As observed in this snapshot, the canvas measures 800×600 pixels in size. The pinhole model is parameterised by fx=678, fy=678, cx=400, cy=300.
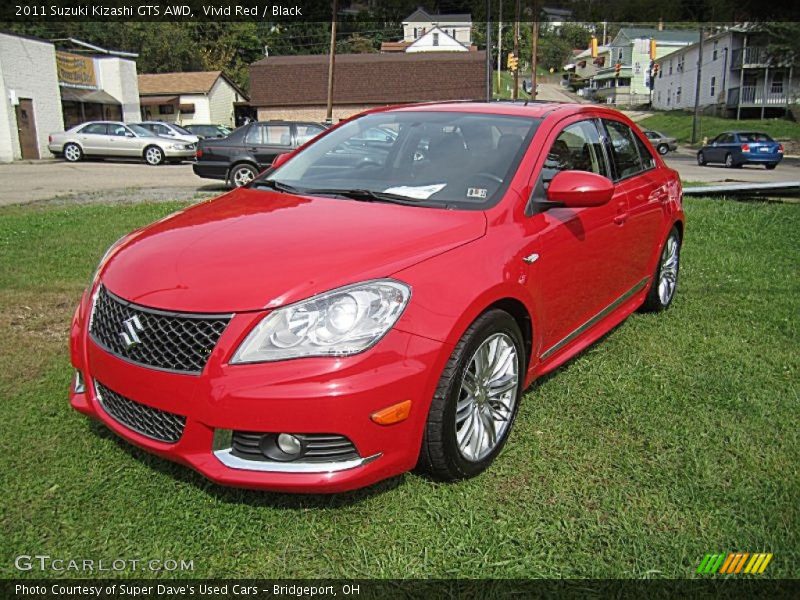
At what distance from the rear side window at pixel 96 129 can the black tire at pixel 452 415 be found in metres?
24.8

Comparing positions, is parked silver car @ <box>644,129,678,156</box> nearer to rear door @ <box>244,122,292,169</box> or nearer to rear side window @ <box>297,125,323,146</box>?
rear side window @ <box>297,125,323,146</box>

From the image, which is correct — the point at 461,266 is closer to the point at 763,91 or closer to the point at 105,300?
the point at 105,300

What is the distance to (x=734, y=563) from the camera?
2477 mm

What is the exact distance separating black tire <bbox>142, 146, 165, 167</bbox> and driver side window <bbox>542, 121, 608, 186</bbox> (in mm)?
22179

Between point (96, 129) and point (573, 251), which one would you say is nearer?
point (573, 251)

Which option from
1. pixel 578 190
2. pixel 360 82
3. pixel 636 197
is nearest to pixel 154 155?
pixel 636 197

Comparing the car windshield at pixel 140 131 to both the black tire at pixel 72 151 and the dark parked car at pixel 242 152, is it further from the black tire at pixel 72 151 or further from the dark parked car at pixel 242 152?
the dark parked car at pixel 242 152

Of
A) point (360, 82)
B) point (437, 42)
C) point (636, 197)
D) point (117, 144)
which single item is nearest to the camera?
point (636, 197)

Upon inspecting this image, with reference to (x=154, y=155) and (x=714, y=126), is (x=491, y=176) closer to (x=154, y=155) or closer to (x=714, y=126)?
(x=154, y=155)

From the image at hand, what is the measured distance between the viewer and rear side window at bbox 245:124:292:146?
47.6ft

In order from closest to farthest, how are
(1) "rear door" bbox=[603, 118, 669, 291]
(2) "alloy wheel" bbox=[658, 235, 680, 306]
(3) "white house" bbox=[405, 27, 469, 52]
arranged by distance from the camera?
(1) "rear door" bbox=[603, 118, 669, 291]
(2) "alloy wheel" bbox=[658, 235, 680, 306]
(3) "white house" bbox=[405, 27, 469, 52]

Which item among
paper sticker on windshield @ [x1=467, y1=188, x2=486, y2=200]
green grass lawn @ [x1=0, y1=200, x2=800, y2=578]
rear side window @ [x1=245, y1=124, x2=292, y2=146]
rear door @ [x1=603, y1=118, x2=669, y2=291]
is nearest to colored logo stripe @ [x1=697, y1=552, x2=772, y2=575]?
green grass lawn @ [x1=0, y1=200, x2=800, y2=578]

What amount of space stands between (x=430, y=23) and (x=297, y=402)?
105387 mm

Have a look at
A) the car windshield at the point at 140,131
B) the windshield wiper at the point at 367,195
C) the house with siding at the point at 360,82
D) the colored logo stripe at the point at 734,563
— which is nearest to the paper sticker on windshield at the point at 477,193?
the windshield wiper at the point at 367,195
